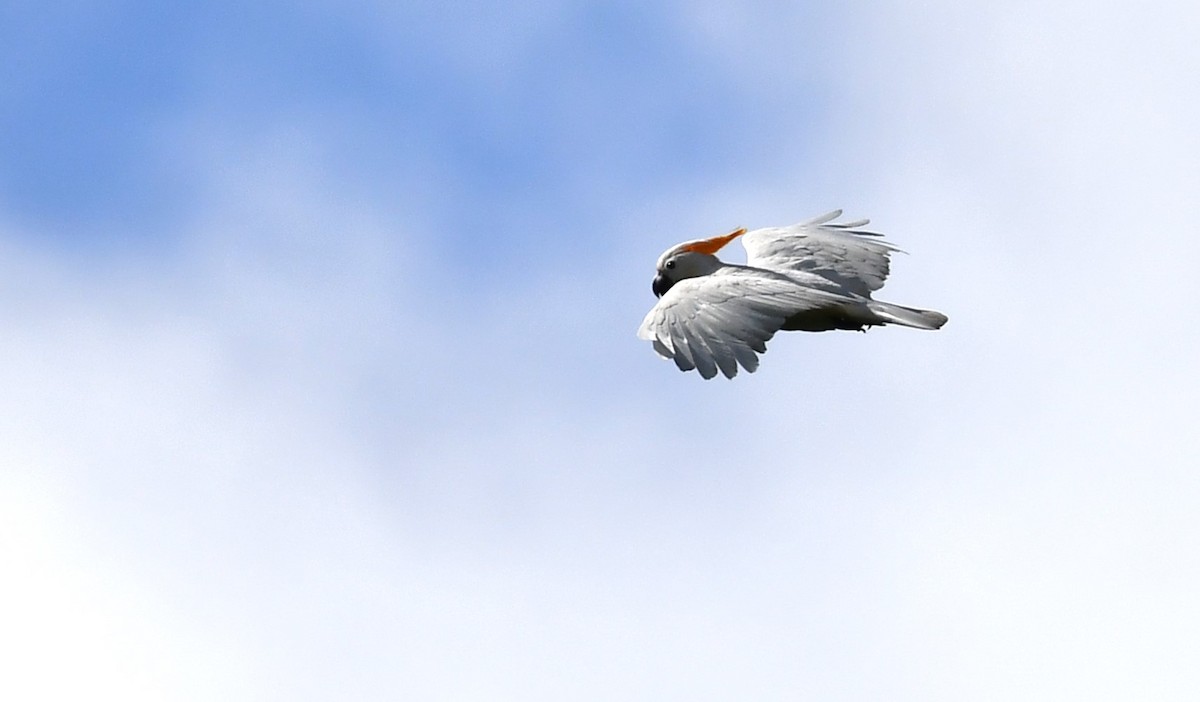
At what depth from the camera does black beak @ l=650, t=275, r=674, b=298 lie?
23031mm

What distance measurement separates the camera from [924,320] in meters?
21.2

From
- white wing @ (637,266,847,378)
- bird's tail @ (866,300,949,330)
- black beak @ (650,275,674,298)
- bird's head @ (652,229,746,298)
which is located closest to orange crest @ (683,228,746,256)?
bird's head @ (652,229,746,298)

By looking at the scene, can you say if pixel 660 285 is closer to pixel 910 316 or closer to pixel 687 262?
pixel 687 262

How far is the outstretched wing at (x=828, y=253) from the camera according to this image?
23.2m

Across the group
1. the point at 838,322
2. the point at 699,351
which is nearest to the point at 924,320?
the point at 838,322

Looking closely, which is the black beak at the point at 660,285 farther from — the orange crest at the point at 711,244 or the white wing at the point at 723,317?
the white wing at the point at 723,317

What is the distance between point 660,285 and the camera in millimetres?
23078

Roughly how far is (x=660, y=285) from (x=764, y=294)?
10.5 ft

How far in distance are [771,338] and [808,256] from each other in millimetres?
4877

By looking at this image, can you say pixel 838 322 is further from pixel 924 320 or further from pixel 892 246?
pixel 892 246

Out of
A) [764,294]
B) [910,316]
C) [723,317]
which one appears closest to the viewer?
[723,317]

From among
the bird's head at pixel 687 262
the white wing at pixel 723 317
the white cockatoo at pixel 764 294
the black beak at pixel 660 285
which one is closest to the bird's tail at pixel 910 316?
the white cockatoo at pixel 764 294

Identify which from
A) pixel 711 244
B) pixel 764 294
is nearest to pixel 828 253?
pixel 711 244

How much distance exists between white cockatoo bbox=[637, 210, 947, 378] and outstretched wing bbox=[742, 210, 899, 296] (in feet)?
0.05
